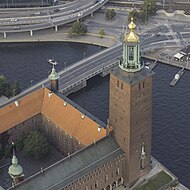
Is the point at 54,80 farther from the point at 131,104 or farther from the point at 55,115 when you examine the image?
the point at 131,104

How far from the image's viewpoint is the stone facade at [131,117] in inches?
Result: 4739

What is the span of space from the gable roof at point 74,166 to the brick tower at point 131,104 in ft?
11.4

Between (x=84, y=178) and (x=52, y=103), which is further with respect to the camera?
(x=52, y=103)

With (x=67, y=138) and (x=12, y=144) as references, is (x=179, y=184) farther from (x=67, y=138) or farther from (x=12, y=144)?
(x=12, y=144)

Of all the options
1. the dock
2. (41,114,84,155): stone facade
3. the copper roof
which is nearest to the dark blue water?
the dock

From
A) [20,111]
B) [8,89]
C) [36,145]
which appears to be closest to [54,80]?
[20,111]

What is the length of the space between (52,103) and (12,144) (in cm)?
1668

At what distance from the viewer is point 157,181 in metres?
137

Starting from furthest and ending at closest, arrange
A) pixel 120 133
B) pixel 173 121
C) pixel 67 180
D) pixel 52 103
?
1. pixel 173 121
2. pixel 52 103
3. pixel 120 133
4. pixel 67 180

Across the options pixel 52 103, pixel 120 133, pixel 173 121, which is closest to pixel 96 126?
pixel 120 133

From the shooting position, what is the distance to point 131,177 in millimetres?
133500

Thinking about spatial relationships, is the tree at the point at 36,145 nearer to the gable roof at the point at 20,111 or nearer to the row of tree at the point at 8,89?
the gable roof at the point at 20,111

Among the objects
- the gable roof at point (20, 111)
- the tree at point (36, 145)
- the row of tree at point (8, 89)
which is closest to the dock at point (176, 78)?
the row of tree at point (8, 89)

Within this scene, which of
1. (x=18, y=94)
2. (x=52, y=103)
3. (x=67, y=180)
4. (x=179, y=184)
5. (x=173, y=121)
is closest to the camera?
(x=67, y=180)
